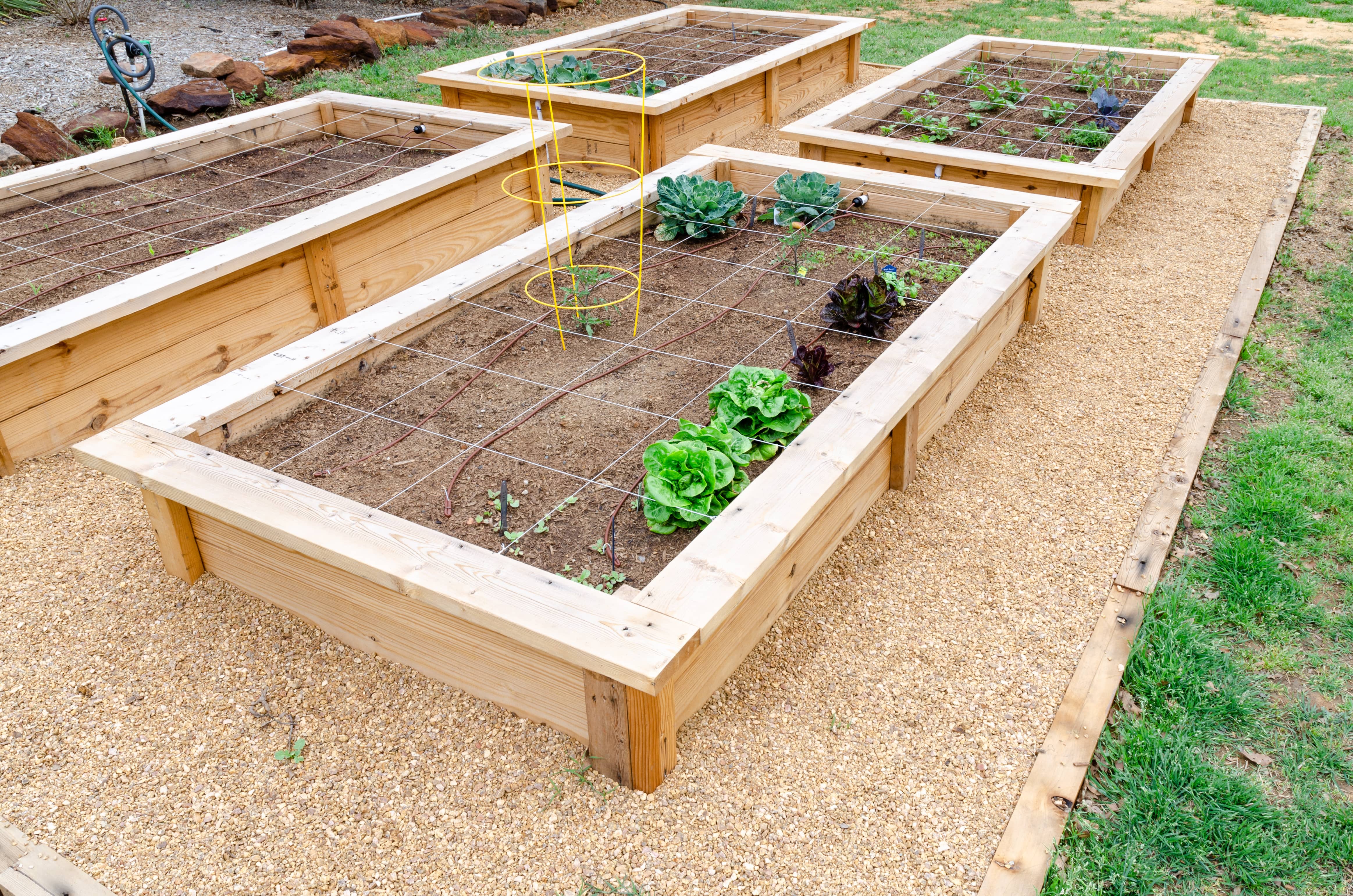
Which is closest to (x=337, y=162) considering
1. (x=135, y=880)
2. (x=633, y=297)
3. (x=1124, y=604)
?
(x=633, y=297)

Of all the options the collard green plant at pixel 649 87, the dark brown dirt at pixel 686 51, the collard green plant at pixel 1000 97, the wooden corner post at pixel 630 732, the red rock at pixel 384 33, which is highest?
the red rock at pixel 384 33

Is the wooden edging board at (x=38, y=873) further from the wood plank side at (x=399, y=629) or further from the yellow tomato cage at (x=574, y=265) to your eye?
the yellow tomato cage at (x=574, y=265)

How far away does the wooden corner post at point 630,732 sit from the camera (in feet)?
6.22

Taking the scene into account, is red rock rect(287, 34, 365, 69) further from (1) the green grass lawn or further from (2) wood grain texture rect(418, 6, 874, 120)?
(1) the green grass lawn

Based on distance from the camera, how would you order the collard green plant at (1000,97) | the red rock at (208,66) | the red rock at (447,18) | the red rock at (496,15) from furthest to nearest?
the red rock at (496,15) → the red rock at (447,18) → the red rock at (208,66) → the collard green plant at (1000,97)

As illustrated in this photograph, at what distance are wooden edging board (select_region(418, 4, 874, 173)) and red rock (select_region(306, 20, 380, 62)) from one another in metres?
1.06

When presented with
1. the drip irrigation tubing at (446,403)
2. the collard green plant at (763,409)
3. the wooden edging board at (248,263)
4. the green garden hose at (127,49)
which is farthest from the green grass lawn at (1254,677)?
the green garden hose at (127,49)

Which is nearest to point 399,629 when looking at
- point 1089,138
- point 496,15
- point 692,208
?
point 692,208

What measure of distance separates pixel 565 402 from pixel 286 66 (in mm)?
5533

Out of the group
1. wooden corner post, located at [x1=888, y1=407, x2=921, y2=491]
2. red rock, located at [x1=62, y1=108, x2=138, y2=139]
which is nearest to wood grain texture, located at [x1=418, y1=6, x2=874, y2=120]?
red rock, located at [x1=62, y1=108, x2=138, y2=139]

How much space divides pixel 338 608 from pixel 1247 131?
20.5ft

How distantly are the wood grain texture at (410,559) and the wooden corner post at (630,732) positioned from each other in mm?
103

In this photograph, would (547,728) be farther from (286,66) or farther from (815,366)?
(286,66)

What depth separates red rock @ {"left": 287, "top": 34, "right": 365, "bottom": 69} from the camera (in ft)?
A: 24.0
